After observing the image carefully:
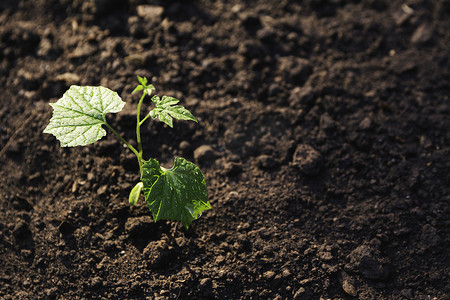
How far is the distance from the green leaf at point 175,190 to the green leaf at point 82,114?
323 millimetres

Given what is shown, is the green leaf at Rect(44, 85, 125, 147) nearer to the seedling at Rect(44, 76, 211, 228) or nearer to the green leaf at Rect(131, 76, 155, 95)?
the seedling at Rect(44, 76, 211, 228)

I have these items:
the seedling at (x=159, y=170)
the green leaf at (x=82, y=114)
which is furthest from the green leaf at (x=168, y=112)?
the green leaf at (x=82, y=114)

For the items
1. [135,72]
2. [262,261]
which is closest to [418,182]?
[262,261]

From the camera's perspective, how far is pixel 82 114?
6.93 feet

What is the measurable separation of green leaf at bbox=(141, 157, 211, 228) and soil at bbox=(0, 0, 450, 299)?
1.15ft

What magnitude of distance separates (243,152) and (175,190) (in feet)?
2.72

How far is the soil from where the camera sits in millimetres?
2270

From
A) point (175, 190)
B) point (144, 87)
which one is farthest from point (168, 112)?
point (175, 190)

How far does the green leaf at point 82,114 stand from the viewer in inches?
79.6

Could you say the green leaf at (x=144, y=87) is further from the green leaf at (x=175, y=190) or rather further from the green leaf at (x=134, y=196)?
the green leaf at (x=134, y=196)

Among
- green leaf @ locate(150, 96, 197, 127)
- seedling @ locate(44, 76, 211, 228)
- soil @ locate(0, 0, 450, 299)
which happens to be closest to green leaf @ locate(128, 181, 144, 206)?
soil @ locate(0, 0, 450, 299)

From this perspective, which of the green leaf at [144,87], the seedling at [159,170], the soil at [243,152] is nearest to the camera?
the seedling at [159,170]

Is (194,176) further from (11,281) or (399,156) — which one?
(399,156)

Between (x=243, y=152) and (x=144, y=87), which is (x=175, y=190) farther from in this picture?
(x=243, y=152)
